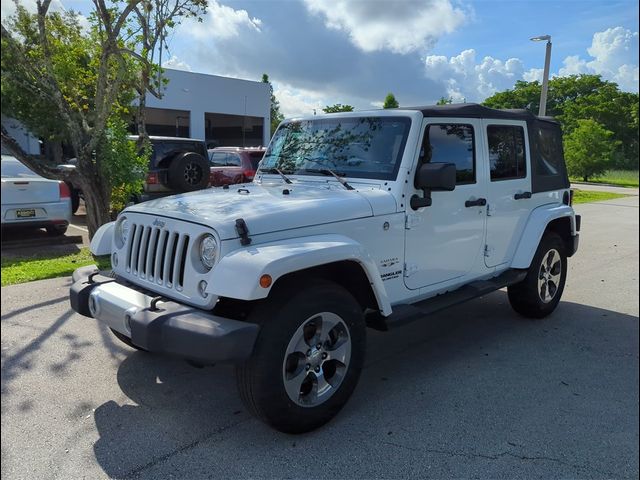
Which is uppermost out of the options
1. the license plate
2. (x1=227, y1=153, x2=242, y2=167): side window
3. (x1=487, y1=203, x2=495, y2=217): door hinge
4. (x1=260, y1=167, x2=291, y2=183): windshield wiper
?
(x1=227, y1=153, x2=242, y2=167): side window

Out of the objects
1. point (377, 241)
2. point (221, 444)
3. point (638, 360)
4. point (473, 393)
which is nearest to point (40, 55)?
point (377, 241)

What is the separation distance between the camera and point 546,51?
3.80 m

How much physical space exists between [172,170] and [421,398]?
Answer: 7.51 meters

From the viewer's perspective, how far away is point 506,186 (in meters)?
4.49

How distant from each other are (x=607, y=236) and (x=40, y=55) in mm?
10324

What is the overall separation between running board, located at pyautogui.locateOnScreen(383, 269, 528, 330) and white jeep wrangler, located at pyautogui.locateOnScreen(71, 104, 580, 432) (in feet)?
0.04

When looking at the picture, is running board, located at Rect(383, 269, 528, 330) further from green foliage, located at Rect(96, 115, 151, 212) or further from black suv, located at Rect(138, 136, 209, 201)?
black suv, located at Rect(138, 136, 209, 201)

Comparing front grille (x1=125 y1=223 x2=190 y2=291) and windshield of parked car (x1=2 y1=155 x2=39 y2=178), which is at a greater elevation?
windshield of parked car (x1=2 y1=155 x2=39 y2=178)

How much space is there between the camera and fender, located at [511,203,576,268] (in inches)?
182

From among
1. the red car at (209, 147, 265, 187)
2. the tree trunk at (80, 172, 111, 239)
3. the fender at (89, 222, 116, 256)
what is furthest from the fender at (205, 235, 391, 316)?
the red car at (209, 147, 265, 187)

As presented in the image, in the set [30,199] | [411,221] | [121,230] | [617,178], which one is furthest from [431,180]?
[617,178]

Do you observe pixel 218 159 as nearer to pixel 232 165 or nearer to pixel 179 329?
pixel 232 165

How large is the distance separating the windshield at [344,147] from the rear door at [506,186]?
3.47 feet

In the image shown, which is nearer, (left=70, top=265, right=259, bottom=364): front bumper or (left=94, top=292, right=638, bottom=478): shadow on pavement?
(left=70, top=265, right=259, bottom=364): front bumper
